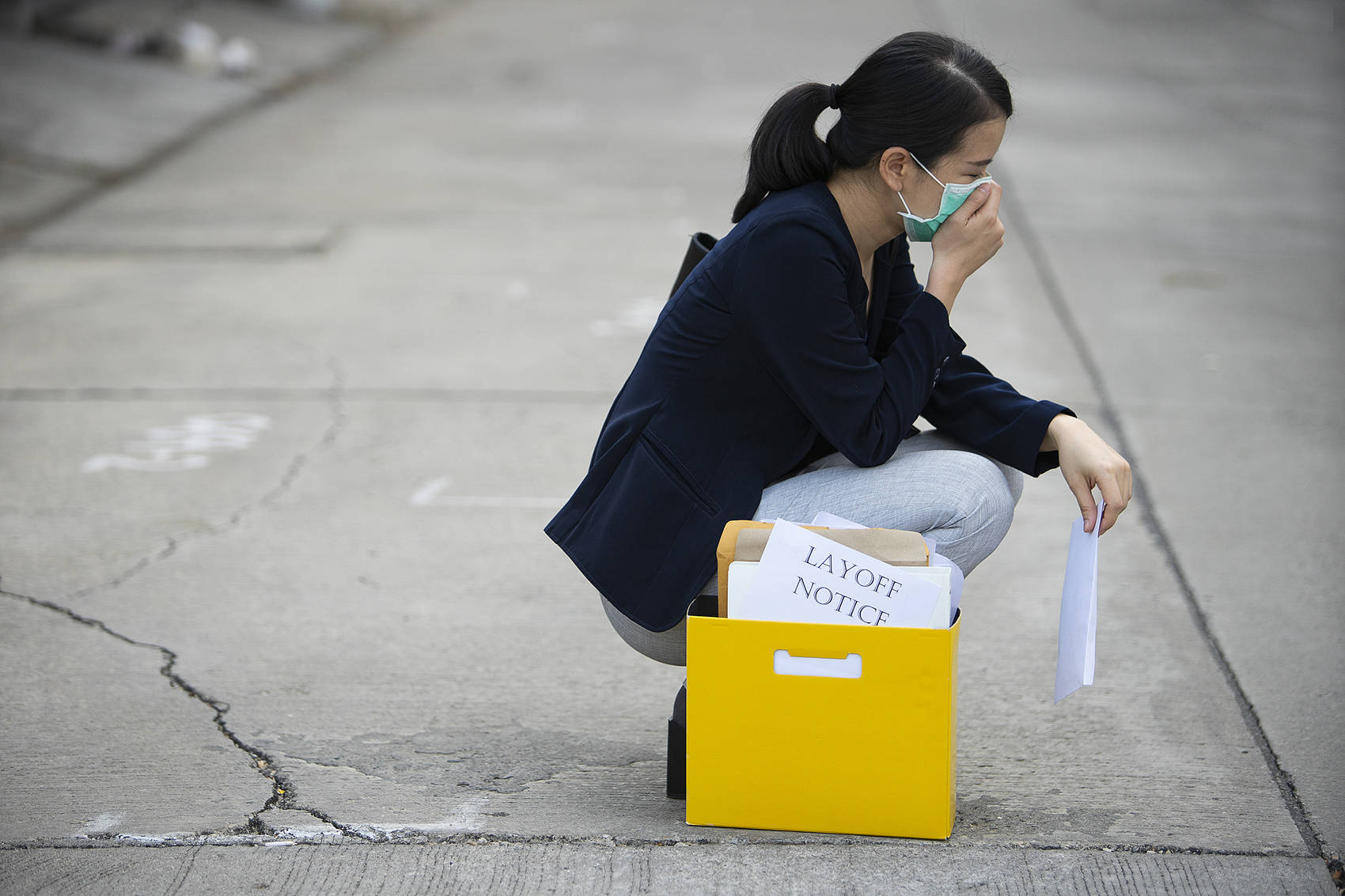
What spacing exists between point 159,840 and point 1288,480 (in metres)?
3.54

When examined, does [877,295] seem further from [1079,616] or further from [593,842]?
[593,842]

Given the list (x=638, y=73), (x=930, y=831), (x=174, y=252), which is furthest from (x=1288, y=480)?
(x=638, y=73)

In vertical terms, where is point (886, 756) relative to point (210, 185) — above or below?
above

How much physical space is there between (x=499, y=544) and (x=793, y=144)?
5.85ft

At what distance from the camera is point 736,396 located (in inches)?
94.1

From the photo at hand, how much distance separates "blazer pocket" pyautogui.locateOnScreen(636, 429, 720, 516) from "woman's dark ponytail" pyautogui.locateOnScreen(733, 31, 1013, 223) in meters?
0.50

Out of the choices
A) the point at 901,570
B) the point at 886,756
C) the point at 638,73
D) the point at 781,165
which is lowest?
the point at 638,73

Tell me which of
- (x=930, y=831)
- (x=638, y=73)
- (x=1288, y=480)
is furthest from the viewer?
(x=638, y=73)

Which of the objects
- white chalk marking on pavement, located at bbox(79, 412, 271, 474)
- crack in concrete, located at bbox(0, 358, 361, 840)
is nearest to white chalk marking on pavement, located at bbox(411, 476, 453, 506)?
crack in concrete, located at bbox(0, 358, 361, 840)

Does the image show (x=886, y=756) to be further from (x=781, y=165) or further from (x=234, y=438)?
(x=234, y=438)

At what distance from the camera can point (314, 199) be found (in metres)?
7.90

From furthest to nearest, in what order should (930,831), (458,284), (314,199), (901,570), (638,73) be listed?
(638,73) → (314,199) → (458,284) → (930,831) → (901,570)

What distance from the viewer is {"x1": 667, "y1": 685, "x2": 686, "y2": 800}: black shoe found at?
243cm

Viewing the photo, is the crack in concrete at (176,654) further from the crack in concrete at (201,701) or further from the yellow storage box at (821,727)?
the yellow storage box at (821,727)
